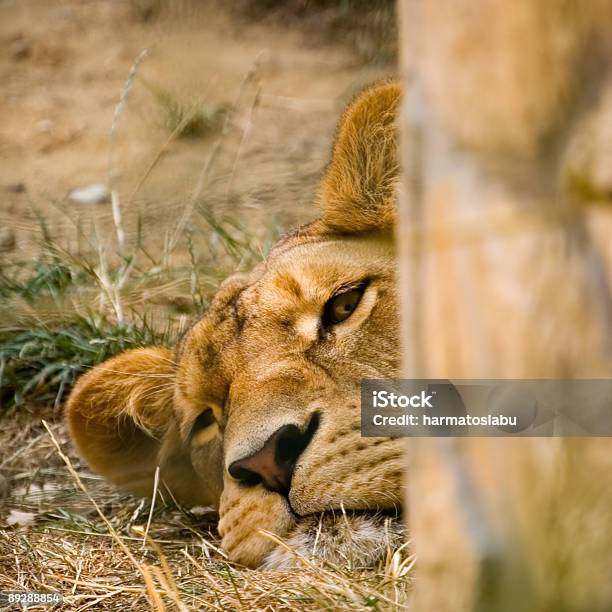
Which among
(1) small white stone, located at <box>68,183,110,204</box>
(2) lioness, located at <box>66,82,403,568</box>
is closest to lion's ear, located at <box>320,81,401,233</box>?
(2) lioness, located at <box>66,82,403,568</box>

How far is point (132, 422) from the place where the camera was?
3.20m

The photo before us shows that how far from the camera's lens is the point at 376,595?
2.14 metres

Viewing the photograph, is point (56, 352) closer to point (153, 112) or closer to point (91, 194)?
point (91, 194)

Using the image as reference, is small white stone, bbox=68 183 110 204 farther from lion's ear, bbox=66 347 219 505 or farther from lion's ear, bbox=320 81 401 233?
lion's ear, bbox=320 81 401 233

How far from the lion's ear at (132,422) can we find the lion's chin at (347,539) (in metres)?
0.64

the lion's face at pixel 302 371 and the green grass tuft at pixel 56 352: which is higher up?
the lion's face at pixel 302 371

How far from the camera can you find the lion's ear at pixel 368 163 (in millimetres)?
2807

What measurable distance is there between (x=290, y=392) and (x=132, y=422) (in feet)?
2.89

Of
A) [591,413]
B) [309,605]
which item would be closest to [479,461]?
[591,413]

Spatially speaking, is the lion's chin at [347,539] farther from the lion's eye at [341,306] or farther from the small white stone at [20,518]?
the small white stone at [20,518]

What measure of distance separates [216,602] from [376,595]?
0.40 m

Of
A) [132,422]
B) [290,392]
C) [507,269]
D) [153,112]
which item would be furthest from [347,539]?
[153,112]

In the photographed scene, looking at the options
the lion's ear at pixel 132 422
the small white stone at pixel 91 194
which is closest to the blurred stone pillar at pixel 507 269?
the lion's ear at pixel 132 422

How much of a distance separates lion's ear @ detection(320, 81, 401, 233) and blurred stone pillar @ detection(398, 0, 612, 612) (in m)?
1.32
